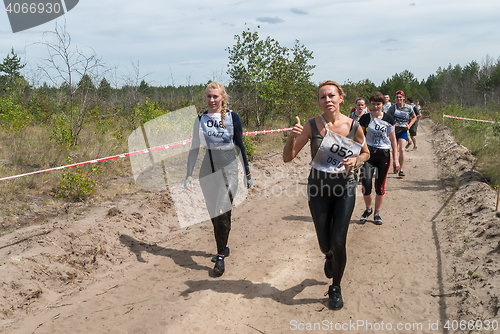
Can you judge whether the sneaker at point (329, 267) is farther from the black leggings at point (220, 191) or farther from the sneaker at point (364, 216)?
the sneaker at point (364, 216)

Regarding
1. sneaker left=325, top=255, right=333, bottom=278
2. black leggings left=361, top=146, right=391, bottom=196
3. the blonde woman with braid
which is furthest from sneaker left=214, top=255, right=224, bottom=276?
black leggings left=361, top=146, right=391, bottom=196

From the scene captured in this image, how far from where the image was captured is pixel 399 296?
13.7 feet

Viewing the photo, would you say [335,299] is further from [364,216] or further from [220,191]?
[364,216]

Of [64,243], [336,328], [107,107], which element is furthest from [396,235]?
[107,107]

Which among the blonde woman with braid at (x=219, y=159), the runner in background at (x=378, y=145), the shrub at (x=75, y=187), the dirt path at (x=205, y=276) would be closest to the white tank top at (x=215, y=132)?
the blonde woman with braid at (x=219, y=159)

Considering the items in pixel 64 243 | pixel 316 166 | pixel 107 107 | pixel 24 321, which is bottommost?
pixel 24 321

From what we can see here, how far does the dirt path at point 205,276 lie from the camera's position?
12.3ft

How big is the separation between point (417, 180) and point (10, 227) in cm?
906

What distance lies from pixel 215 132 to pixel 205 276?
1.85m

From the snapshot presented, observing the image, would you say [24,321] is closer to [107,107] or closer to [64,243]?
[64,243]

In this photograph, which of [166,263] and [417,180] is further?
[417,180]

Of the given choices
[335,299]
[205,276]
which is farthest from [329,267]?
[205,276]

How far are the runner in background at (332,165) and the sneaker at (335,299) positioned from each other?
0.8 inches

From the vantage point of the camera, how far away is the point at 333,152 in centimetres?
379
